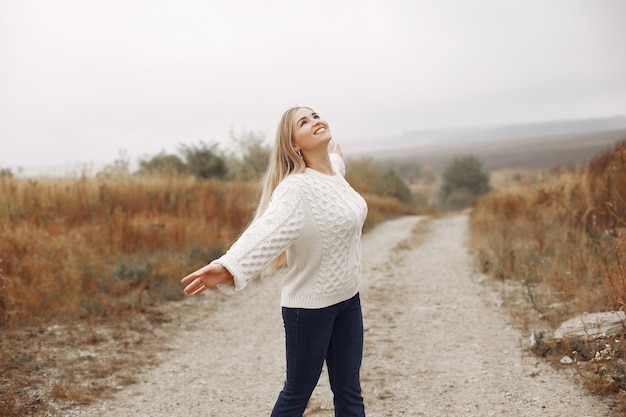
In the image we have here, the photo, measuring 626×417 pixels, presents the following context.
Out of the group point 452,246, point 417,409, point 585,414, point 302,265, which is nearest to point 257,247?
point 302,265

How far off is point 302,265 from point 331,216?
0.28 m

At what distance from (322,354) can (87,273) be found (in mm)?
5257

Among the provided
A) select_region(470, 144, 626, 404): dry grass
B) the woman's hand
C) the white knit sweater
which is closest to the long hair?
the white knit sweater

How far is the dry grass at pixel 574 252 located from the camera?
15.0 ft

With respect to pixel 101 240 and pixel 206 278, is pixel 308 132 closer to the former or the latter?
pixel 206 278

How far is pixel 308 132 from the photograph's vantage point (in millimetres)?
2881

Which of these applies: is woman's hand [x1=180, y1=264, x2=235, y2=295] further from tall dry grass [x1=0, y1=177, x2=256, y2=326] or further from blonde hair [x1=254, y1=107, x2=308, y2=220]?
tall dry grass [x1=0, y1=177, x2=256, y2=326]

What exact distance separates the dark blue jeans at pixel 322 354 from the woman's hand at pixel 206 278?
48 cm

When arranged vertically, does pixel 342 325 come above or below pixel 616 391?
above

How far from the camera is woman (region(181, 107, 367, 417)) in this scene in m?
2.59

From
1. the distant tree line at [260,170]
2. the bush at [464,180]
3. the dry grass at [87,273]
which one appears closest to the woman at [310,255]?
the dry grass at [87,273]

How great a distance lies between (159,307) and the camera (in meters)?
7.29

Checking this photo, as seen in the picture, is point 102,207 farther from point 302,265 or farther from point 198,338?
point 302,265

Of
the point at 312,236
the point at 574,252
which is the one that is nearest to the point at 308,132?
the point at 312,236
